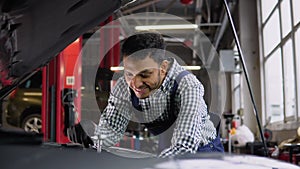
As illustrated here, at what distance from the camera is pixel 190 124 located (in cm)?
84

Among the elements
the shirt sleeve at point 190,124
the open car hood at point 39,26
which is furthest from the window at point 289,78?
the open car hood at point 39,26

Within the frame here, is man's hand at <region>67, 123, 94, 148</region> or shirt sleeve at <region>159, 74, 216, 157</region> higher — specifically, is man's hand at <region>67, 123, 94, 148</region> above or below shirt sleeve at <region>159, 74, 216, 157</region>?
below

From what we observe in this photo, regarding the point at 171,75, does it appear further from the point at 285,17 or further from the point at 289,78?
the point at 285,17

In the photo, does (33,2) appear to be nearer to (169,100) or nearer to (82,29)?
(82,29)

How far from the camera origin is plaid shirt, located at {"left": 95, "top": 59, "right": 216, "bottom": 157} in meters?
0.83

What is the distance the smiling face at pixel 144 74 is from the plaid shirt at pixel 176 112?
0.02 meters

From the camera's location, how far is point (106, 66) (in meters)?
0.97

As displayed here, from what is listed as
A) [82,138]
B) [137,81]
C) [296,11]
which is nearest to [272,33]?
[296,11]

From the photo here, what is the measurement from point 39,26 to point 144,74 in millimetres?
261

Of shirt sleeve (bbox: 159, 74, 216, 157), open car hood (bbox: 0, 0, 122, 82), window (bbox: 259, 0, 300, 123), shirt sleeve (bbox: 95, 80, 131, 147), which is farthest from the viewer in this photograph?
window (bbox: 259, 0, 300, 123)

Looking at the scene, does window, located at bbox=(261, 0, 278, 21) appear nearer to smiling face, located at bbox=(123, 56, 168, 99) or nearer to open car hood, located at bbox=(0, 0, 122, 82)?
smiling face, located at bbox=(123, 56, 168, 99)

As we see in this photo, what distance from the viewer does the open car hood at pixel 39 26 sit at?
1.95 feet

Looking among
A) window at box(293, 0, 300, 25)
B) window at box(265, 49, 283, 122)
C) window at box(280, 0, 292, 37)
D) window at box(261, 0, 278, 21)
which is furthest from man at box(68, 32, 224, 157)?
window at box(261, 0, 278, 21)

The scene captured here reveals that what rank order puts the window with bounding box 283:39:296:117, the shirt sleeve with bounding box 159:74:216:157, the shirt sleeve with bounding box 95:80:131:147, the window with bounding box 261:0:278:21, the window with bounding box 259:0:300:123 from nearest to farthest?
the shirt sleeve with bounding box 159:74:216:157, the shirt sleeve with bounding box 95:80:131:147, the window with bounding box 259:0:300:123, the window with bounding box 283:39:296:117, the window with bounding box 261:0:278:21
